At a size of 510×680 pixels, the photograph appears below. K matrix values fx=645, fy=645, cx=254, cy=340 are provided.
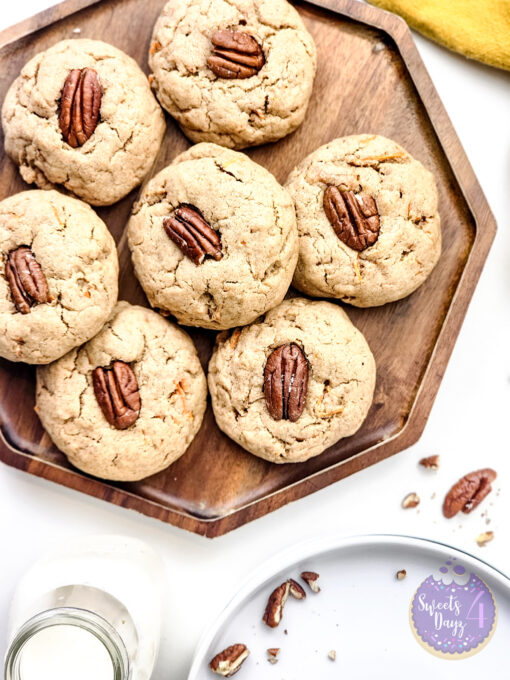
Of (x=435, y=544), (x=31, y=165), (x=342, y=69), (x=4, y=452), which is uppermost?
(x=342, y=69)

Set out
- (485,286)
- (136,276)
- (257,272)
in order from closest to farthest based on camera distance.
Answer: (257,272) < (136,276) < (485,286)

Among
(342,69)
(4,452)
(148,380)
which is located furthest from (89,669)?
(342,69)

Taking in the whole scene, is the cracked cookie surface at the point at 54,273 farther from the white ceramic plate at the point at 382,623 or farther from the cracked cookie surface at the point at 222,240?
the white ceramic plate at the point at 382,623

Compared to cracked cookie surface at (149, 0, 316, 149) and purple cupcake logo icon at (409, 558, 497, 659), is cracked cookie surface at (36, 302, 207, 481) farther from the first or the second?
purple cupcake logo icon at (409, 558, 497, 659)

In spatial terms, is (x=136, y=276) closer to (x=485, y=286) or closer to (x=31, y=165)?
(x=31, y=165)

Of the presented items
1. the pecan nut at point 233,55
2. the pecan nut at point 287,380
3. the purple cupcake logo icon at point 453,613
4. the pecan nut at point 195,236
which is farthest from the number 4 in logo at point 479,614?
the pecan nut at point 233,55
